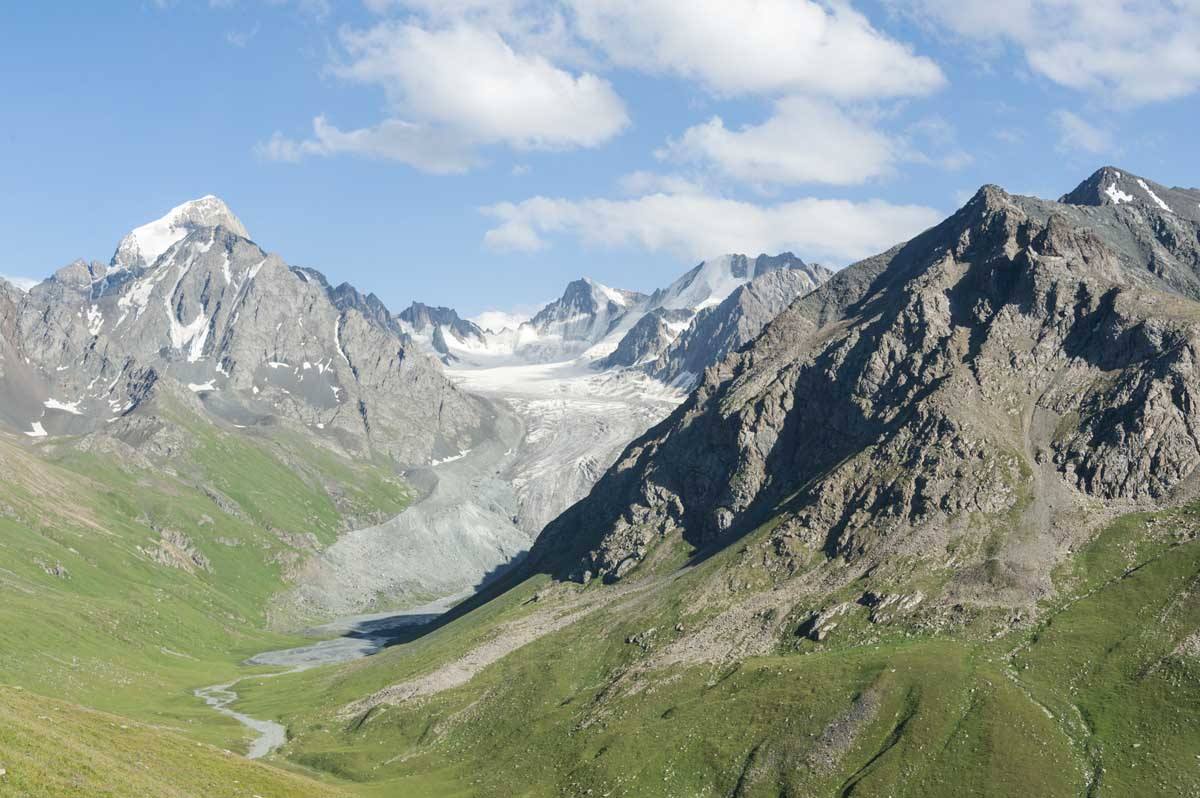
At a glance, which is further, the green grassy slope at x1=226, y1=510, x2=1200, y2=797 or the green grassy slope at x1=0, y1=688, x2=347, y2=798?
the green grassy slope at x1=226, y1=510, x2=1200, y2=797

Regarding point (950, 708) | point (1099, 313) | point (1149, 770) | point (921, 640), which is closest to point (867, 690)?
point (950, 708)

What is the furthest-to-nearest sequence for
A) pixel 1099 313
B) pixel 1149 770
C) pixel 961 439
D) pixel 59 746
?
pixel 1099 313
pixel 961 439
pixel 1149 770
pixel 59 746

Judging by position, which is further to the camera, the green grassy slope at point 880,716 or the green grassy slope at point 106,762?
the green grassy slope at point 880,716

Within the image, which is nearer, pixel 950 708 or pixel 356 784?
pixel 950 708

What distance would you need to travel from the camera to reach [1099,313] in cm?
19262

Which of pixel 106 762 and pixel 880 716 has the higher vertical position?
pixel 106 762

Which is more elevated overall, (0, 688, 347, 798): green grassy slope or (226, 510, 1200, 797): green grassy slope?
(0, 688, 347, 798): green grassy slope

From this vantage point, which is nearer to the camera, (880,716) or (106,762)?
(106,762)

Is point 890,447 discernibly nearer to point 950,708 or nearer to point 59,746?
point 950,708

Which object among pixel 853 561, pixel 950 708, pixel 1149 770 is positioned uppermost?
pixel 853 561

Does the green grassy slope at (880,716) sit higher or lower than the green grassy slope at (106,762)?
lower

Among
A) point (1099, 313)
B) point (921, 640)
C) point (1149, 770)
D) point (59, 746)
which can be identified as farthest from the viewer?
point (1099, 313)

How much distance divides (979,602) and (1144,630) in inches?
953

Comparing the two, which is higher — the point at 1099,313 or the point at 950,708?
the point at 1099,313
